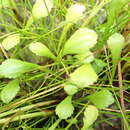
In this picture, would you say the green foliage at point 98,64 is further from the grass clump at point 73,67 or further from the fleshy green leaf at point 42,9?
the fleshy green leaf at point 42,9

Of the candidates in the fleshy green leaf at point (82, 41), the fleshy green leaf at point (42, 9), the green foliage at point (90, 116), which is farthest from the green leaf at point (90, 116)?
the fleshy green leaf at point (42, 9)

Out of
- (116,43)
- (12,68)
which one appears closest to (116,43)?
(116,43)

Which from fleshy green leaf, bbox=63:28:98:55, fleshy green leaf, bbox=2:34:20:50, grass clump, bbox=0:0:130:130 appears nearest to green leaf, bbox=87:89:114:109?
grass clump, bbox=0:0:130:130

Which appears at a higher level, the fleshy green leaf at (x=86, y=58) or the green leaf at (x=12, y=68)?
the fleshy green leaf at (x=86, y=58)

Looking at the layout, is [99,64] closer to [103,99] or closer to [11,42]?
[103,99]

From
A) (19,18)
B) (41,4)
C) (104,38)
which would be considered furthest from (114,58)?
(19,18)

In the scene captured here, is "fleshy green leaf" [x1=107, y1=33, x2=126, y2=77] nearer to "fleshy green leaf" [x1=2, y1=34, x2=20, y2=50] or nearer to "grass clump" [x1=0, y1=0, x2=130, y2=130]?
"grass clump" [x1=0, y1=0, x2=130, y2=130]
